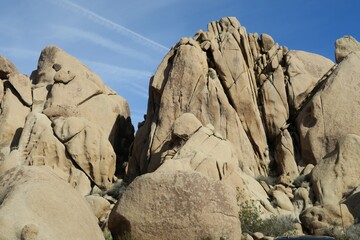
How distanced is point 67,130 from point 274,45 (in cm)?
1677

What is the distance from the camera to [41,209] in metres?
11.4

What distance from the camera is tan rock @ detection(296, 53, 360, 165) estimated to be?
32125 mm

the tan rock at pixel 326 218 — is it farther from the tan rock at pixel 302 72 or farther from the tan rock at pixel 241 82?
the tan rock at pixel 302 72

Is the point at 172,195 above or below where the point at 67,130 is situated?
below

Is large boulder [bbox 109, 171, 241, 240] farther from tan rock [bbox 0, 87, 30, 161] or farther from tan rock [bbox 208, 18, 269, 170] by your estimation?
tan rock [bbox 0, 87, 30, 161]

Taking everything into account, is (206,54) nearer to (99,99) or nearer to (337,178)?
(99,99)

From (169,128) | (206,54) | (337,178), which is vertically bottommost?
(337,178)

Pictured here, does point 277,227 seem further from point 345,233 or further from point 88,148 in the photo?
point 88,148

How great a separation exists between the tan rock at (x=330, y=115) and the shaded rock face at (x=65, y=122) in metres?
12.8

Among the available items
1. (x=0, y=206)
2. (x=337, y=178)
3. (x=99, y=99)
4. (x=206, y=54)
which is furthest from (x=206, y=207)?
(x=99, y=99)

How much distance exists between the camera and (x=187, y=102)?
34.2 metres

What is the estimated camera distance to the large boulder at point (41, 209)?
35.0 ft

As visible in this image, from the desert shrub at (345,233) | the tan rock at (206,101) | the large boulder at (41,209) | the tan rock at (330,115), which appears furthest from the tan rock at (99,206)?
the tan rock at (330,115)

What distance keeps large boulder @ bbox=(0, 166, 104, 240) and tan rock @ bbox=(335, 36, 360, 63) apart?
99.0ft
